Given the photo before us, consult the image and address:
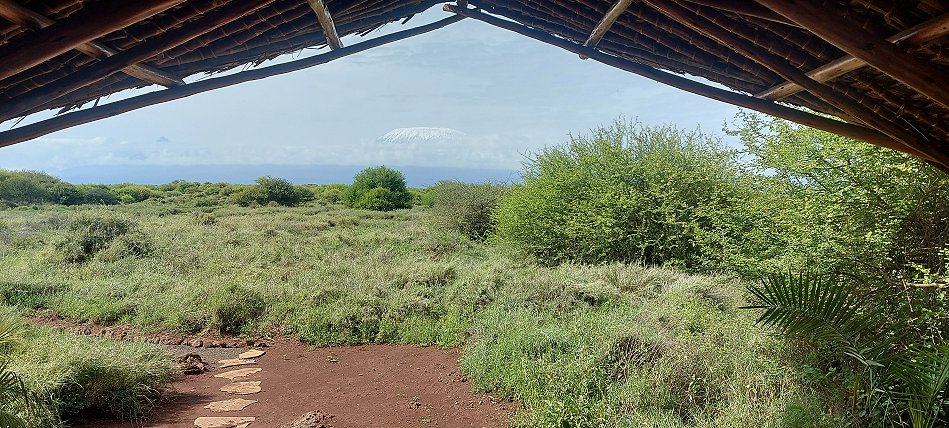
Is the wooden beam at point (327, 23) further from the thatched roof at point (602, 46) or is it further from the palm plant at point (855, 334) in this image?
the palm plant at point (855, 334)

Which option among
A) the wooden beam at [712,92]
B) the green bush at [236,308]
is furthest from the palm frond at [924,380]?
the green bush at [236,308]

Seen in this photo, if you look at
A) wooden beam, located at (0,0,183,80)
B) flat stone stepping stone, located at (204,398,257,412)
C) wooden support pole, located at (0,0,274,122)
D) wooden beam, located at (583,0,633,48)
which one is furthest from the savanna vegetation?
wooden beam, located at (583,0,633,48)

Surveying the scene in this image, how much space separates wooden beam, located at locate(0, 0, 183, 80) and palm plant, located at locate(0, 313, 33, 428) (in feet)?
4.79

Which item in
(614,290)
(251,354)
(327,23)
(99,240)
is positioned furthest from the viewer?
(99,240)

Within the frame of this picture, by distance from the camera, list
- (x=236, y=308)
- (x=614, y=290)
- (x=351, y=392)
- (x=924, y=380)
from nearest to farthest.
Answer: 1. (x=924, y=380)
2. (x=351, y=392)
3. (x=614, y=290)
4. (x=236, y=308)

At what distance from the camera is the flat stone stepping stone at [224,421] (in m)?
4.38

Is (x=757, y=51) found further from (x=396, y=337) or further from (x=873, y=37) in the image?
(x=396, y=337)

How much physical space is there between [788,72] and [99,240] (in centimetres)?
1362

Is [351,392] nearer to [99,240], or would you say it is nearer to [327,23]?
[327,23]

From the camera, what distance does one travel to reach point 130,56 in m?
2.41

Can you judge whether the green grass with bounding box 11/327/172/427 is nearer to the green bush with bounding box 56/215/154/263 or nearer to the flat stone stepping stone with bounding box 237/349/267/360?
the flat stone stepping stone with bounding box 237/349/267/360

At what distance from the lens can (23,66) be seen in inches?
78.4

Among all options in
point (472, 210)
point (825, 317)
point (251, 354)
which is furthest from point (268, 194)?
point (825, 317)

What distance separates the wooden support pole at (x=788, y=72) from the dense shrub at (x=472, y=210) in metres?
14.2
